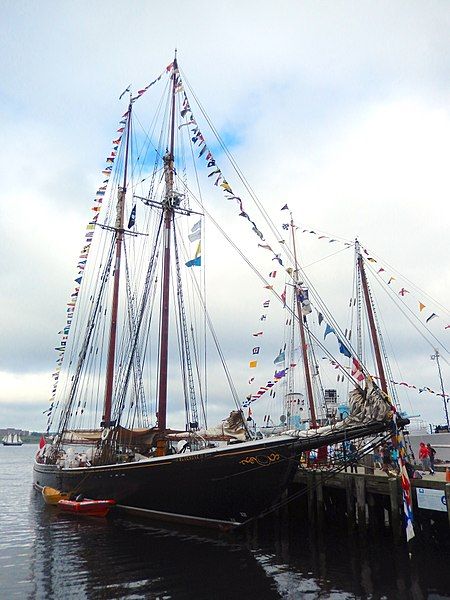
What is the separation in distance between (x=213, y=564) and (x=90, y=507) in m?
11.2

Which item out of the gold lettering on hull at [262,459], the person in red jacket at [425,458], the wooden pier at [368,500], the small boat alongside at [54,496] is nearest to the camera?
the wooden pier at [368,500]

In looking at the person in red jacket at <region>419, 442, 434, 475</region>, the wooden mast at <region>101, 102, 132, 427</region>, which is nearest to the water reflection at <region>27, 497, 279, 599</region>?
the person in red jacket at <region>419, 442, 434, 475</region>

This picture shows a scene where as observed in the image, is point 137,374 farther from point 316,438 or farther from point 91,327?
point 316,438

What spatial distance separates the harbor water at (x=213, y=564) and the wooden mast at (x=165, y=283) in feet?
17.6

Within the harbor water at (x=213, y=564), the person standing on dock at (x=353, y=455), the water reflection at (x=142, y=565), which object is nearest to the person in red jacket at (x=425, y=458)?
the person standing on dock at (x=353, y=455)

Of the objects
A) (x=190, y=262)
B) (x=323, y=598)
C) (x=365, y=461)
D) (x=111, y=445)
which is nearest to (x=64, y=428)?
(x=111, y=445)

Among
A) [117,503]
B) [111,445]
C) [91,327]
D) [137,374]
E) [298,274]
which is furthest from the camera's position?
[298,274]

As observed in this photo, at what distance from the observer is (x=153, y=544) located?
56.9 feet

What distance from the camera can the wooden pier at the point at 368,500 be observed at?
16.4 m

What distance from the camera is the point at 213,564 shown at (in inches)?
583

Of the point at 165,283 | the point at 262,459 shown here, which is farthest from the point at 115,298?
the point at 262,459

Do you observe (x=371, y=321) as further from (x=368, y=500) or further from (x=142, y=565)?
(x=142, y=565)

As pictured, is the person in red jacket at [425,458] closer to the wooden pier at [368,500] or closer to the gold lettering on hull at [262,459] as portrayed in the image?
the wooden pier at [368,500]

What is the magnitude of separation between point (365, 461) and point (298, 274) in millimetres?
15929
